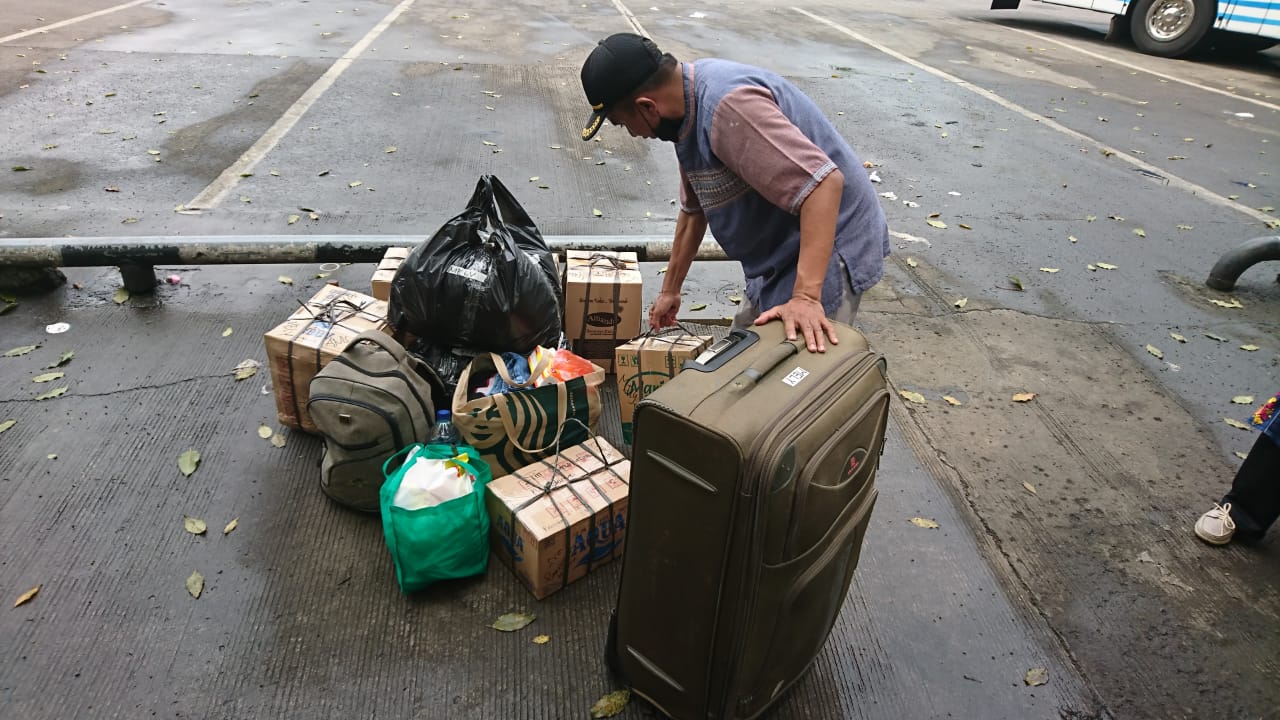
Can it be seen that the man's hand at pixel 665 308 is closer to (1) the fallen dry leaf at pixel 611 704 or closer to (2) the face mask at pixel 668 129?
(2) the face mask at pixel 668 129

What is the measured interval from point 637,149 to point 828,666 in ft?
17.1

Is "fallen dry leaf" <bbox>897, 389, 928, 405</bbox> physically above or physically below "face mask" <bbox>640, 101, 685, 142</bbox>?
below

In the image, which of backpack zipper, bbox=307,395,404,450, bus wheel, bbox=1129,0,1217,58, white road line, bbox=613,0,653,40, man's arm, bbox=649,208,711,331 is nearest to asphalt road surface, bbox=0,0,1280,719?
backpack zipper, bbox=307,395,404,450

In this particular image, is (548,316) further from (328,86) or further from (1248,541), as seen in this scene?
(328,86)

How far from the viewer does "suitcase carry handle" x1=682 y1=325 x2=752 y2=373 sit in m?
1.79

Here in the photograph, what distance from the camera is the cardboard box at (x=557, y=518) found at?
94.3 inches

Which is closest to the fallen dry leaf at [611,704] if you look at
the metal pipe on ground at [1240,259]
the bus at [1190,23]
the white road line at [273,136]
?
the white road line at [273,136]

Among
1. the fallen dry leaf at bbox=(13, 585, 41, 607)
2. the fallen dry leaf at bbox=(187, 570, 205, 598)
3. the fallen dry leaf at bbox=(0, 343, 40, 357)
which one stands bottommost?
the fallen dry leaf at bbox=(13, 585, 41, 607)

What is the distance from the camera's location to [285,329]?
2982 millimetres

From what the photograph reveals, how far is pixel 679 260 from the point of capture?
2732 millimetres

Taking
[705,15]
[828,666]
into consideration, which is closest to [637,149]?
[828,666]

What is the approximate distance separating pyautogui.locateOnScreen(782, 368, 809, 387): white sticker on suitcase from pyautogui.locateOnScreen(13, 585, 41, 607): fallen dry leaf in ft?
7.78

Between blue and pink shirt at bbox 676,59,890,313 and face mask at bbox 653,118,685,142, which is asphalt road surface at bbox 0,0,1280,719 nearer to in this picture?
blue and pink shirt at bbox 676,59,890,313

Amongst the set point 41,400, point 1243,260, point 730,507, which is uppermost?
point 730,507
